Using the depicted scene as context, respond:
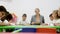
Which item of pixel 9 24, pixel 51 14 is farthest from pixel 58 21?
pixel 9 24

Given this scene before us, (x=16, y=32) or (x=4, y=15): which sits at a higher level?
(x=4, y=15)

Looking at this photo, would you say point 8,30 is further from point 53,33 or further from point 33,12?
point 53,33

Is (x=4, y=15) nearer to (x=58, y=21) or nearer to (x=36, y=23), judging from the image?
(x=36, y=23)

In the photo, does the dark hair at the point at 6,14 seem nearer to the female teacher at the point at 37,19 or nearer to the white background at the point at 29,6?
the white background at the point at 29,6

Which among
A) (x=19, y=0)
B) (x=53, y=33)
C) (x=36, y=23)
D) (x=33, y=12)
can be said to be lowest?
(x=53, y=33)

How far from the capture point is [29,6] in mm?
1532

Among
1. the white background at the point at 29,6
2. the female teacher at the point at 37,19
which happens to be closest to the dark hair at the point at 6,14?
the white background at the point at 29,6

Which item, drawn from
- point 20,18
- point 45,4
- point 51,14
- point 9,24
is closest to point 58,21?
point 51,14

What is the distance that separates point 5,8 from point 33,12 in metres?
0.29

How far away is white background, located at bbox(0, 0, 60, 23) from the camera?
4.99 feet

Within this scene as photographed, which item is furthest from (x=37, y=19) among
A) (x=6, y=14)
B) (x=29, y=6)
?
(x=6, y=14)

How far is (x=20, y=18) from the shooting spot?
60.1 inches

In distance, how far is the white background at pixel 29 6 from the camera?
1.52m

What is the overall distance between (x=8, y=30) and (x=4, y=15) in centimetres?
16
